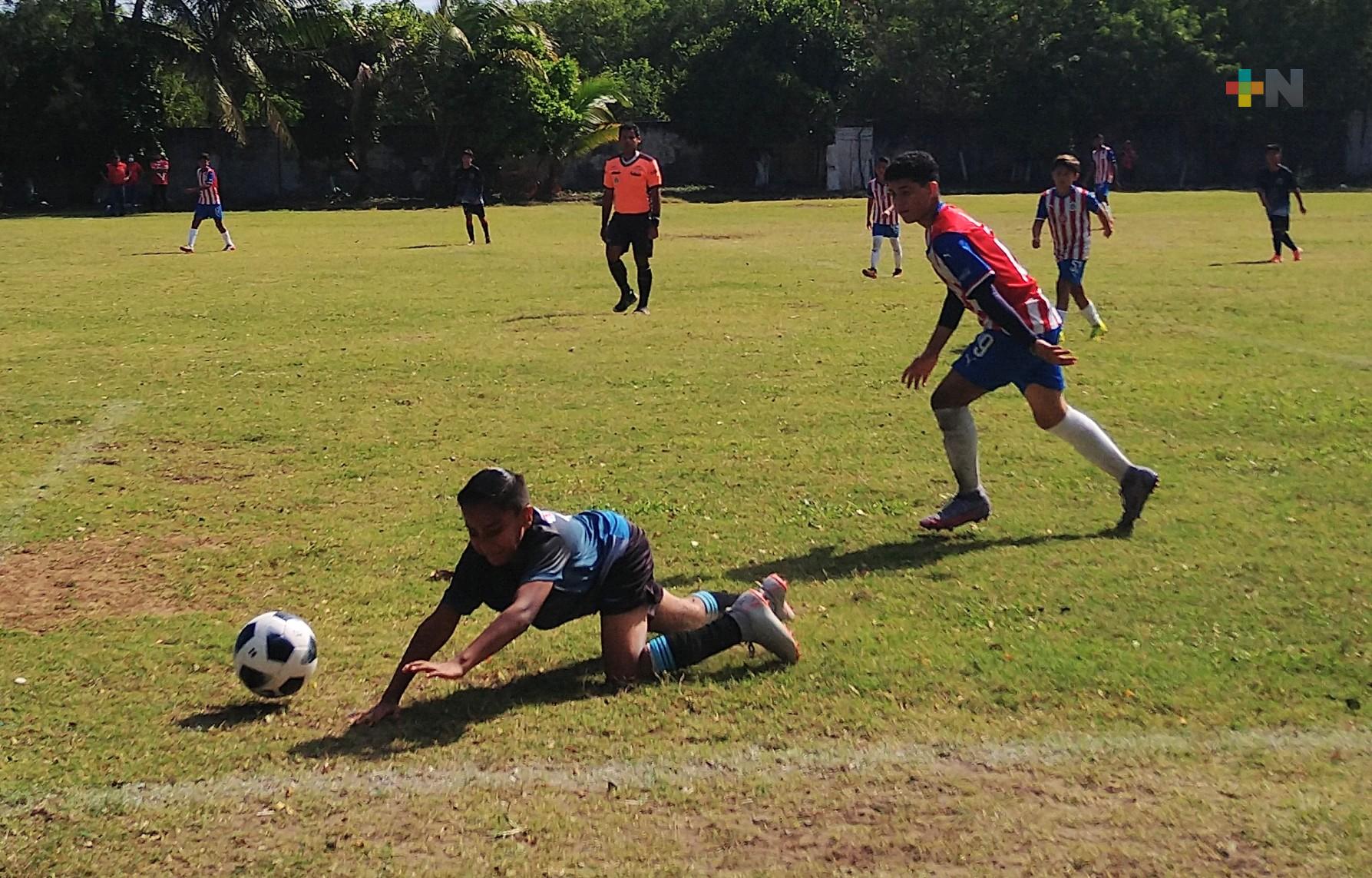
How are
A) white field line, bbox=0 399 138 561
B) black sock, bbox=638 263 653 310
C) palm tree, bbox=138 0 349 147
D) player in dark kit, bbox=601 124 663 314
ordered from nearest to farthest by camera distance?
white field line, bbox=0 399 138 561
black sock, bbox=638 263 653 310
player in dark kit, bbox=601 124 663 314
palm tree, bbox=138 0 349 147

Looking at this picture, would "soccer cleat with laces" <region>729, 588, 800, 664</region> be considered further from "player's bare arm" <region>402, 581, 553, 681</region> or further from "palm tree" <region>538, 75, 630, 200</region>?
"palm tree" <region>538, 75, 630, 200</region>

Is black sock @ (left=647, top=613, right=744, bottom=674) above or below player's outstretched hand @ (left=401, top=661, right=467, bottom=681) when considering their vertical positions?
below

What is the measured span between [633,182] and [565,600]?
1102 cm

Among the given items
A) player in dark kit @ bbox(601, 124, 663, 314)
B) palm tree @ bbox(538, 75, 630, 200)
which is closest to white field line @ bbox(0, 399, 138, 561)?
player in dark kit @ bbox(601, 124, 663, 314)

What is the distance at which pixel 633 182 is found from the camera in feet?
50.2

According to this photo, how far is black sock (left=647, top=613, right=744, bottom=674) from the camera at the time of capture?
4.96 meters

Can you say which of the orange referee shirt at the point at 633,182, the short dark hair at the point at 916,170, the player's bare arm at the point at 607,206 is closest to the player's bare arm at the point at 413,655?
the short dark hair at the point at 916,170

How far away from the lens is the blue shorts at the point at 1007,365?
6.66 m

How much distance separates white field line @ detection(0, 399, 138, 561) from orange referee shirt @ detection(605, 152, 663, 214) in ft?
21.5

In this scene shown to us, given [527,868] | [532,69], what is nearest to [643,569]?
[527,868]

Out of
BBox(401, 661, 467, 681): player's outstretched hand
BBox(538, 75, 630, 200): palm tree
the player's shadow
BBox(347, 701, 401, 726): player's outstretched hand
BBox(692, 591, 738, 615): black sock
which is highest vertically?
BBox(538, 75, 630, 200): palm tree

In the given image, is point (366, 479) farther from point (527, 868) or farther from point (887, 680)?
point (527, 868)

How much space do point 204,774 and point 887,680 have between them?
2255mm

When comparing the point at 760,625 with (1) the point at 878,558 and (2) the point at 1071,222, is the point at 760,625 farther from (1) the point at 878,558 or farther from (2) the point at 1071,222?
(2) the point at 1071,222
